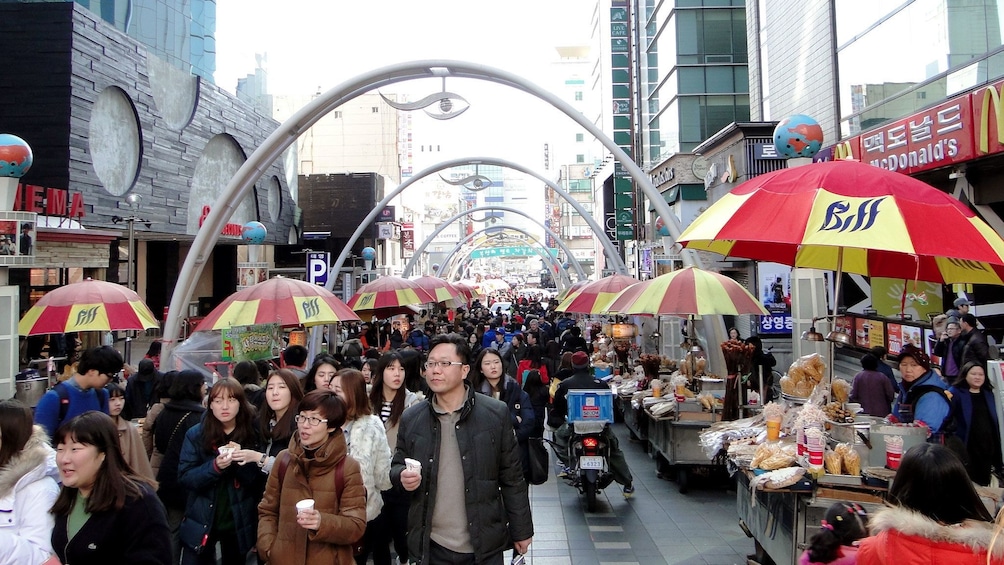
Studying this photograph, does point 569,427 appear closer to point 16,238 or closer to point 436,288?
point 16,238

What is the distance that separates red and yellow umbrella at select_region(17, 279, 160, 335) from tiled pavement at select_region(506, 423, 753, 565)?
5.89 m

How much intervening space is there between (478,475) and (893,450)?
3156 mm

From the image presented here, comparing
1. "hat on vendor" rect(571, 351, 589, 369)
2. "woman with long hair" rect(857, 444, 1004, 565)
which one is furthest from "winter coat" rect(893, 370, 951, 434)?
"hat on vendor" rect(571, 351, 589, 369)

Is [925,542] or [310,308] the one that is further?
[310,308]

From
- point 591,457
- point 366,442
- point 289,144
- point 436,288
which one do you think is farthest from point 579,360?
point 436,288

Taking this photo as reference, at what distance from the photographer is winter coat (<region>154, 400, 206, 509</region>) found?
509cm

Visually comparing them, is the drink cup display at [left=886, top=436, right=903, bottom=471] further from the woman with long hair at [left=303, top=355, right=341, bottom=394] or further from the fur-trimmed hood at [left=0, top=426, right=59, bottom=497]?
the fur-trimmed hood at [left=0, top=426, right=59, bottom=497]

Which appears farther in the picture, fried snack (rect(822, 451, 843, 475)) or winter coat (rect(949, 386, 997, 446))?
winter coat (rect(949, 386, 997, 446))

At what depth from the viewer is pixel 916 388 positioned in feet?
21.0

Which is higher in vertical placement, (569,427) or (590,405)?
(590,405)

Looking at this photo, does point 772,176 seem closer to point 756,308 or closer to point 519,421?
point 519,421

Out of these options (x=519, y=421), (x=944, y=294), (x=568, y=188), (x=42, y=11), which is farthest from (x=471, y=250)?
(x=519, y=421)

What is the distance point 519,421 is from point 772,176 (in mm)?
3407

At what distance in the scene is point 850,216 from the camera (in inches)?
180
